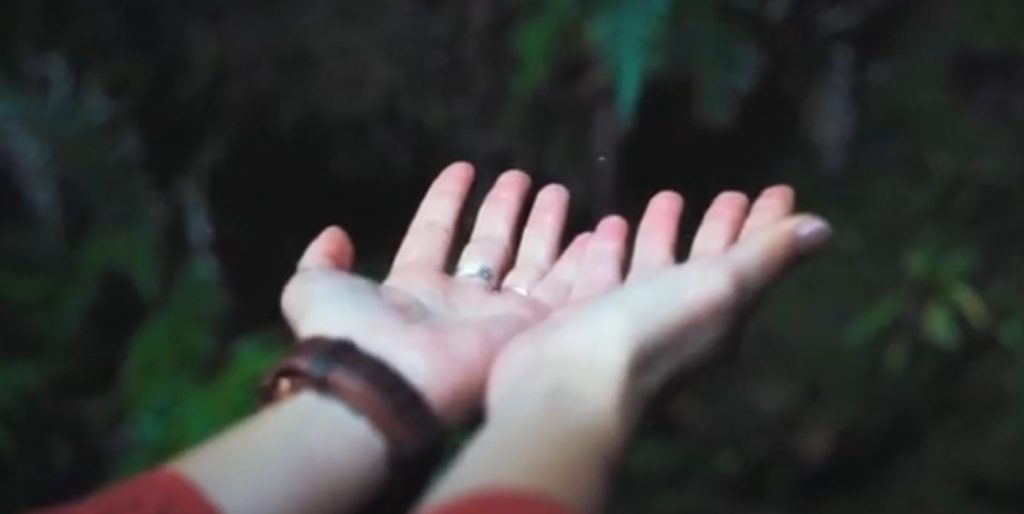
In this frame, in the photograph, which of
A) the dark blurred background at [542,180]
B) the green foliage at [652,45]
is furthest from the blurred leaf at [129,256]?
the green foliage at [652,45]

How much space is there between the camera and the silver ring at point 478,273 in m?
1.04

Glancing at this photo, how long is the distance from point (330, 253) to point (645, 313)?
0.87 feet

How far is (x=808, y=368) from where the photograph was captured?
146 cm

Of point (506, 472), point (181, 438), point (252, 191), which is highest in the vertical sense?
point (252, 191)

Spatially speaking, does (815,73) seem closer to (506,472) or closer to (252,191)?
(252,191)

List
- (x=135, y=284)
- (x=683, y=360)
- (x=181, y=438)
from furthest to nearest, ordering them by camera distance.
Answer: (x=135, y=284) → (x=181, y=438) → (x=683, y=360)

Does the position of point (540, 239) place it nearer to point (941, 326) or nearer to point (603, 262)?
point (603, 262)

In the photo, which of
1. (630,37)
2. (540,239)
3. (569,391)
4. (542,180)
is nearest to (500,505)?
(569,391)


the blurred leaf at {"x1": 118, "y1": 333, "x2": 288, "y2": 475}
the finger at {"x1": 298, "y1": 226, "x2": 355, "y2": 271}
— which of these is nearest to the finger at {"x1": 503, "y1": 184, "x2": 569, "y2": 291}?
the finger at {"x1": 298, "y1": 226, "x2": 355, "y2": 271}

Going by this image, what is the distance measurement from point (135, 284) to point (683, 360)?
0.69 m

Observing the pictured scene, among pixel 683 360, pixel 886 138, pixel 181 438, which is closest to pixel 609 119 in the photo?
pixel 886 138

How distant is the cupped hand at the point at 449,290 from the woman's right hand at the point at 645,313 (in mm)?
31

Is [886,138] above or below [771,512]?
above

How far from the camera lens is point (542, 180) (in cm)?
153
